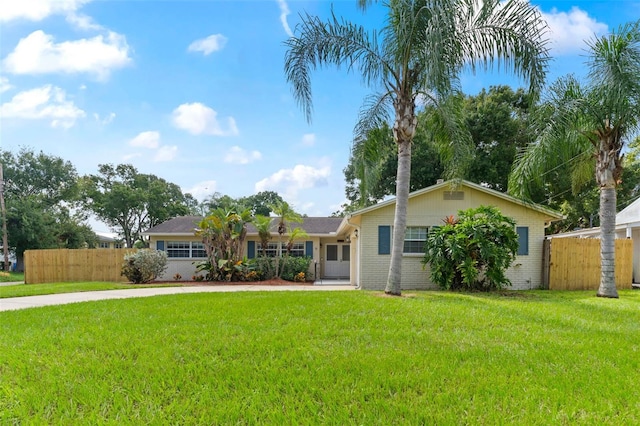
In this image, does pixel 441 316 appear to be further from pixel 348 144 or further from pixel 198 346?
pixel 348 144

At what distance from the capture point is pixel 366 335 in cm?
532

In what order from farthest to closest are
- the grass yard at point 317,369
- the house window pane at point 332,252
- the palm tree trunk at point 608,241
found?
the house window pane at point 332,252, the palm tree trunk at point 608,241, the grass yard at point 317,369

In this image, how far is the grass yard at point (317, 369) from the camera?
3195mm

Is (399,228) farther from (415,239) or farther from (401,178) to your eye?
(415,239)

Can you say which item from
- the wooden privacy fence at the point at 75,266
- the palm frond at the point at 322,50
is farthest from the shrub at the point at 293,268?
the palm frond at the point at 322,50

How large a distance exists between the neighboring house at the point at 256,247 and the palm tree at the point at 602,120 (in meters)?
10.5

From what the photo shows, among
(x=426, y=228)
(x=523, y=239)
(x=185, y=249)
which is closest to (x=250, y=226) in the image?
(x=185, y=249)

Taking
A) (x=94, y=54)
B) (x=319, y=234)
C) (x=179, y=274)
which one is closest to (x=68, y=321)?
(x=94, y=54)

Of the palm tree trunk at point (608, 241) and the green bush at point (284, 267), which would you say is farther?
the green bush at point (284, 267)

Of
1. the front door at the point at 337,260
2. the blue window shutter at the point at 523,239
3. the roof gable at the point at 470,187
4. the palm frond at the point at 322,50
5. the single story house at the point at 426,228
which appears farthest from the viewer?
the front door at the point at 337,260

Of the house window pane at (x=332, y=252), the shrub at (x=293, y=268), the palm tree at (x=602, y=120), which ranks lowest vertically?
the shrub at (x=293, y=268)

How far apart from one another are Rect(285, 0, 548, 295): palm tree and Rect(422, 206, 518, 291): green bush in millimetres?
2491

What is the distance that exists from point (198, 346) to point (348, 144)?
8028 millimetres

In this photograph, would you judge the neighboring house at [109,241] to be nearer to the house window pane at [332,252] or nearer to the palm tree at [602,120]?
the house window pane at [332,252]
